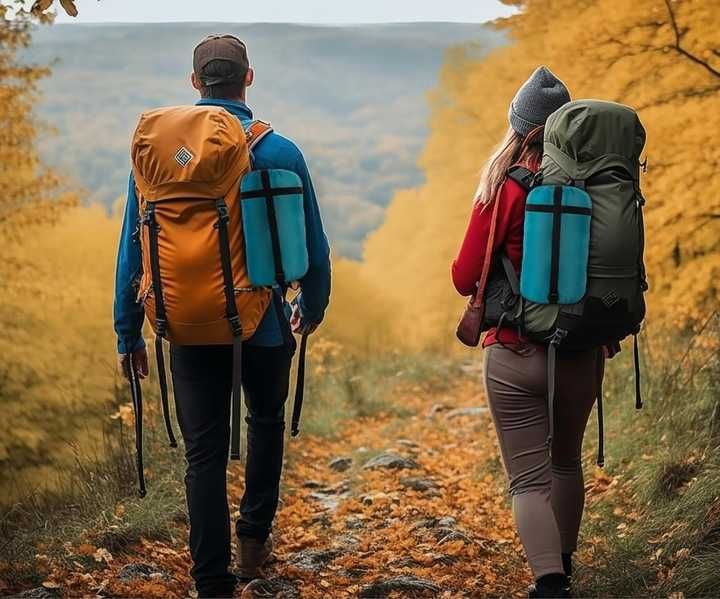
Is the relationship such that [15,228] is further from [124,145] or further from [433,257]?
[124,145]

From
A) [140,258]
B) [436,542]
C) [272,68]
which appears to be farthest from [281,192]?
[272,68]

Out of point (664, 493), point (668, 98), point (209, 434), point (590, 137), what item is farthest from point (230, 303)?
point (668, 98)

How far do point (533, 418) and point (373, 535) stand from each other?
1.96 m

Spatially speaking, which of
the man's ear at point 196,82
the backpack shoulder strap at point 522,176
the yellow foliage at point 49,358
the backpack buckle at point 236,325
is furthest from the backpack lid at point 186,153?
the yellow foliage at point 49,358

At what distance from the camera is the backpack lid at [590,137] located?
2.83m

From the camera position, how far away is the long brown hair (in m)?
2.94

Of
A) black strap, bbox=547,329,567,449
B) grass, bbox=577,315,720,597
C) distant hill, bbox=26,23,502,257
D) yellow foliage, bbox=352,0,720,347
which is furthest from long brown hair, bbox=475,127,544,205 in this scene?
distant hill, bbox=26,23,502,257

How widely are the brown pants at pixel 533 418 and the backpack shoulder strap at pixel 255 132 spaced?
1058 mm

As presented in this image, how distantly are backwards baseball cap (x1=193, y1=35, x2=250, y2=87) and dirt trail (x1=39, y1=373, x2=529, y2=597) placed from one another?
1903 millimetres

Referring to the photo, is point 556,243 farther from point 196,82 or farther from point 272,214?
point 196,82

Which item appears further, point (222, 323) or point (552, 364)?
point (222, 323)

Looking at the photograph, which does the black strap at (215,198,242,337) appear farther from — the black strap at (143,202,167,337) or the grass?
the grass

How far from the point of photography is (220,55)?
10.4 ft

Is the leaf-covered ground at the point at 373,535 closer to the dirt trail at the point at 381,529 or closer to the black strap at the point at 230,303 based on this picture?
the dirt trail at the point at 381,529
